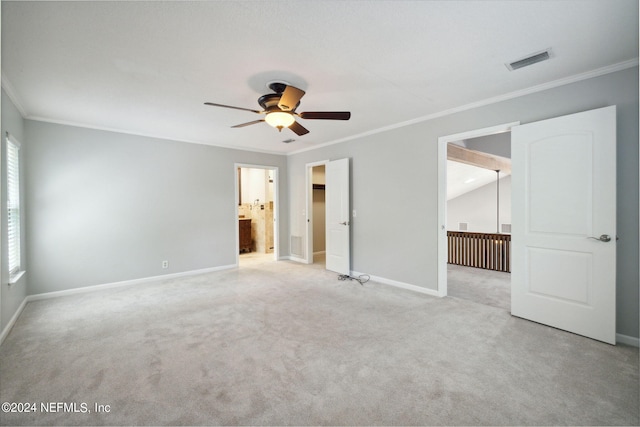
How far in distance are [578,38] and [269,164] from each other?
511 centimetres

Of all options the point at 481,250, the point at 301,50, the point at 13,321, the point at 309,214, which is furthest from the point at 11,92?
the point at 481,250

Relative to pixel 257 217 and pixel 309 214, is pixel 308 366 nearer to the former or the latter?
pixel 309 214

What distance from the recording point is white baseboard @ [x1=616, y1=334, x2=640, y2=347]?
8.25 ft

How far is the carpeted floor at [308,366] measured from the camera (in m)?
1.76

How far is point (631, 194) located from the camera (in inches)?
100

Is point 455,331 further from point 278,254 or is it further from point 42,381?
point 278,254

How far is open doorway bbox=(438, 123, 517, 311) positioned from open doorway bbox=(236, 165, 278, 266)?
4.06m

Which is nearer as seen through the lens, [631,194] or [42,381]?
[42,381]

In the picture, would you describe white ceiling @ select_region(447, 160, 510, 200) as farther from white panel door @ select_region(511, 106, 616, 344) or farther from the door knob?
the door knob

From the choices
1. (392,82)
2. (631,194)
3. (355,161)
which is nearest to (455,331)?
(631,194)

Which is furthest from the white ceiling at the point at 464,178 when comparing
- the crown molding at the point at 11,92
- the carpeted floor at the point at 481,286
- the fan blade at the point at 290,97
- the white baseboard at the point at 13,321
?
the white baseboard at the point at 13,321

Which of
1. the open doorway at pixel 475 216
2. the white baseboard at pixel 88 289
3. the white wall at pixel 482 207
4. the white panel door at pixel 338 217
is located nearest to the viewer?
the white baseboard at pixel 88 289

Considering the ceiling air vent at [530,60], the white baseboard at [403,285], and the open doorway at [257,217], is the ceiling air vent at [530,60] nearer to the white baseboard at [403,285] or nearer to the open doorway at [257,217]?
the white baseboard at [403,285]

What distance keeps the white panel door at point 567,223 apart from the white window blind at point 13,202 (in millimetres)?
5456
